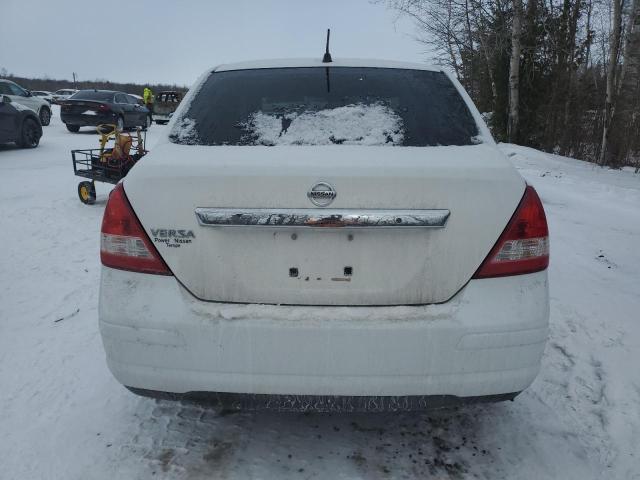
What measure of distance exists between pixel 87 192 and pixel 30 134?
7.56 metres

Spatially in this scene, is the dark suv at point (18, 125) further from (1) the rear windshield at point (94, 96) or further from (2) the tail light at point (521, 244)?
(2) the tail light at point (521, 244)

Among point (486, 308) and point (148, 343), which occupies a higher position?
point (486, 308)

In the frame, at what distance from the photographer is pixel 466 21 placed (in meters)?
21.8

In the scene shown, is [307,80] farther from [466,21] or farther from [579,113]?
[466,21]

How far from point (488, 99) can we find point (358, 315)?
21.5m

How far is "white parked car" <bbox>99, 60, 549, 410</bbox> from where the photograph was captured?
1707 mm

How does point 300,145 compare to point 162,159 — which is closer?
point 162,159

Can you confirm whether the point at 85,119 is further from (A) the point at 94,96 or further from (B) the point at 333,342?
(B) the point at 333,342

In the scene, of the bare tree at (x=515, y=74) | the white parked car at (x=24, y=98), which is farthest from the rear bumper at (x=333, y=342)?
the bare tree at (x=515, y=74)

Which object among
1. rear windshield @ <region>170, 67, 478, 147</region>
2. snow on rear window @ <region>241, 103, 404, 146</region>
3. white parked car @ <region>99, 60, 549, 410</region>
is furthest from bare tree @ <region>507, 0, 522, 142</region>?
white parked car @ <region>99, 60, 549, 410</region>

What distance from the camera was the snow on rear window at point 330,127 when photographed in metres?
2.07

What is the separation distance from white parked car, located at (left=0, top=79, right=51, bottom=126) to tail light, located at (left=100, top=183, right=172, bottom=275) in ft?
45.8

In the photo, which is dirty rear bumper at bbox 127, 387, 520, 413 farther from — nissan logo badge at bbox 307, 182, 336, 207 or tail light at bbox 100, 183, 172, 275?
nissan logo badge at bbox 307, 182, 336, 207

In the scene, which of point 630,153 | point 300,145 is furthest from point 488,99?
point 300,145
